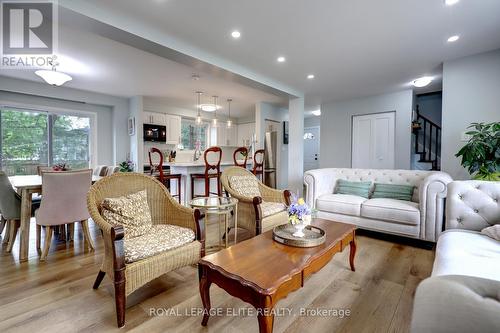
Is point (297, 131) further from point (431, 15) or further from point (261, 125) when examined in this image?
point (431, 15)

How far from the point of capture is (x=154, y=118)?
249 inches

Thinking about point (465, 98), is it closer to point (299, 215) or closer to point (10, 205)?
point (299, 215)

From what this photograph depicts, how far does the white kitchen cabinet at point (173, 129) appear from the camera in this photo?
6613 millimetres

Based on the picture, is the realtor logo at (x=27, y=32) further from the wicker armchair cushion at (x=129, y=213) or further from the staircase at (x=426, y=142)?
the staircase at (x=426, y=142)

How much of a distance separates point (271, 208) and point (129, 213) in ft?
5.31

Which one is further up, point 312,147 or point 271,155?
point 312,147

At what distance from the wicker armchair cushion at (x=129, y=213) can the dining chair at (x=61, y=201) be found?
105 cm

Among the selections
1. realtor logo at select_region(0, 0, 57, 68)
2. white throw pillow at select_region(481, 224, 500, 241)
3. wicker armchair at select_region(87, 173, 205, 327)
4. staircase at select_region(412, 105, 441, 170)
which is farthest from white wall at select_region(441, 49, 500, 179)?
realtor logo at select_region(0, 0, 57, 68)

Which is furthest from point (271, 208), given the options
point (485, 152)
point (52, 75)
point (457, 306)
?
point (52, 75)

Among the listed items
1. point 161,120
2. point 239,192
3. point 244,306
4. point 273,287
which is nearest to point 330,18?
point 239,192

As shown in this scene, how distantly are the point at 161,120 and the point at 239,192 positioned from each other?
4470mm

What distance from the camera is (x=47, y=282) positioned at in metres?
2.04

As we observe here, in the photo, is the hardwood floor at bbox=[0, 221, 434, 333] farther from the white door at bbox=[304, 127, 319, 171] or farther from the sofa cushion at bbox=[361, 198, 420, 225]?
the white door at bbox=[304, 127, 319, 171]

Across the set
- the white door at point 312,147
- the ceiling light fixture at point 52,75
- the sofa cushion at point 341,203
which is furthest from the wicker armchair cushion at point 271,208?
the white door at point 312,147
